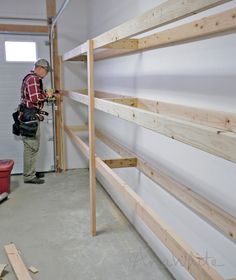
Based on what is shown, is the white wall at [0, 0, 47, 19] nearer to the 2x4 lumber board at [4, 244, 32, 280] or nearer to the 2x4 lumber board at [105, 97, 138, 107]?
the 2x4 lumber board at [105, 97, 138, 107]

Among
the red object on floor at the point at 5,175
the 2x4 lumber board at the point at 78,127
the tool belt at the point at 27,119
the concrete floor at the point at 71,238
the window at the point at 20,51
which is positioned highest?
the window at the point at 20,51

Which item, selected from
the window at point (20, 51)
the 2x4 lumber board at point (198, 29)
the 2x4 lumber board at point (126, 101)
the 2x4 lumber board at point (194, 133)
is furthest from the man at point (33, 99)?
the 2x4 lumber board at point (194, 133)

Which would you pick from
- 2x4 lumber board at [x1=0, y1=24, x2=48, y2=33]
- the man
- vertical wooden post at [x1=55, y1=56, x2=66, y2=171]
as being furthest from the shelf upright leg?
2x4 lumber board at [x1=0, y1=24, x2=48, y2=33]

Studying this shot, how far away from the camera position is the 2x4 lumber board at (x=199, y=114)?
1.59 metres

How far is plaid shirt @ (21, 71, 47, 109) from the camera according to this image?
426 cm

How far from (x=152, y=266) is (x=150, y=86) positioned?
1423 millimetres

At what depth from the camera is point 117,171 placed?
362 cm

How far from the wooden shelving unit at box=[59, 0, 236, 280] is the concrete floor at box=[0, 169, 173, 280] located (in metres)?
0.55

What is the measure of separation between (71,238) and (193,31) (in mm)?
2108

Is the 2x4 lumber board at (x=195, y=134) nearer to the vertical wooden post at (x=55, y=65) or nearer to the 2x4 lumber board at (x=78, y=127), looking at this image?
the 2x4 lumber board at (x=78, y=127)

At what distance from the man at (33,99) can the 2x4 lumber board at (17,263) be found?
1840mm

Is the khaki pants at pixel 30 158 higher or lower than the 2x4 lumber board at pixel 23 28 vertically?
lower

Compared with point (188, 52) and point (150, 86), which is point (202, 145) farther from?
point (150, 86)

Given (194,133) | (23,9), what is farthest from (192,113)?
(23,9)
